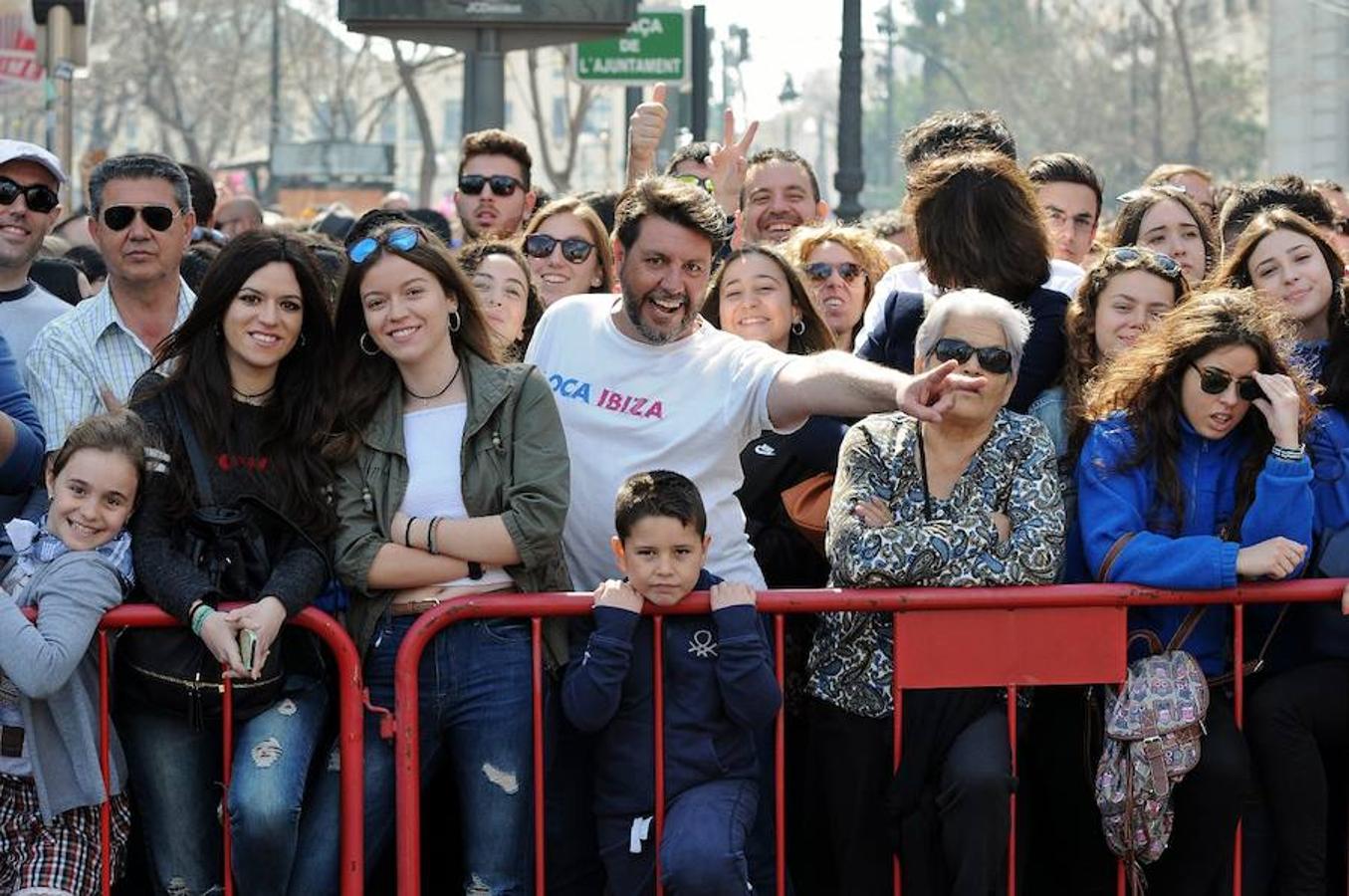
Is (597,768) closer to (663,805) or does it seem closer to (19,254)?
(663,805)

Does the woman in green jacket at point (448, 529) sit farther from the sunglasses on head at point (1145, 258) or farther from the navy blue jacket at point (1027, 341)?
the sunglasses on head at point (1145, 258)

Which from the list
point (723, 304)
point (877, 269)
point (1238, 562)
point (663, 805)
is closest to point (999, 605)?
point (1238, 562)

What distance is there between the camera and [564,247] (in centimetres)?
763

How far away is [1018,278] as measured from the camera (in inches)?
247

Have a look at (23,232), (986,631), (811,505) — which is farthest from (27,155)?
(986,631)

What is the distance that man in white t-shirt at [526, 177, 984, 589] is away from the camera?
560cm

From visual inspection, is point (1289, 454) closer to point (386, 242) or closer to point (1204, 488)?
point (1204, 488)

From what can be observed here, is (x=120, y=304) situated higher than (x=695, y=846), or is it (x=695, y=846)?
(x=120, y=304)

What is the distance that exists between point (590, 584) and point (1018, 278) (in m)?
1.68

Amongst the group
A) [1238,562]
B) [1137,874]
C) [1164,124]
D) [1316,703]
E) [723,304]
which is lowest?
[1137,874]

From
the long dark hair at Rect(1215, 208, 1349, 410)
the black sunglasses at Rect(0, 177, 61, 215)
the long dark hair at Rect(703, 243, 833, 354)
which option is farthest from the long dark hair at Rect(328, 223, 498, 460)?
the long dark hair at Rect(1215, 208, 1349, 410)

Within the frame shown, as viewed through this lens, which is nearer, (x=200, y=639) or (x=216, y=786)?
(x=200, y=639)

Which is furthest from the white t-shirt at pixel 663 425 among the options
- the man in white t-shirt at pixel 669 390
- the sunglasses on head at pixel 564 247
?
the sunglasses on head at pixel 564 247

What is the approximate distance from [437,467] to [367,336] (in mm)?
466
